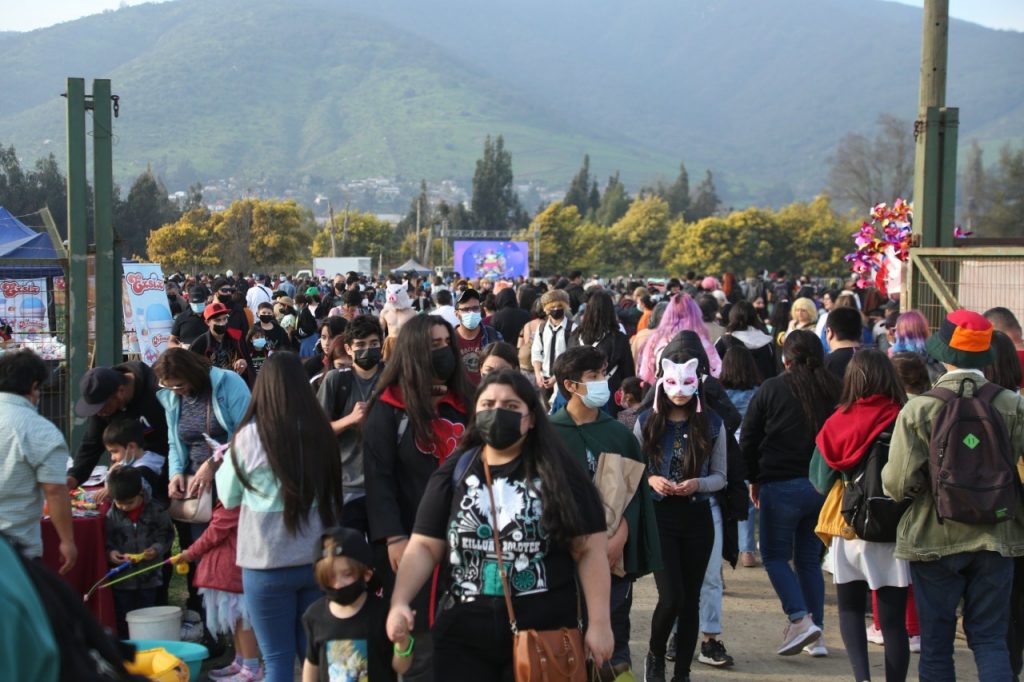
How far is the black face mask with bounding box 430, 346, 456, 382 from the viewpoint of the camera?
197 inches

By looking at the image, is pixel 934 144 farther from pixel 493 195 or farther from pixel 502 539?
pixel 493 195

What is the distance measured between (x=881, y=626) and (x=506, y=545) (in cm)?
278

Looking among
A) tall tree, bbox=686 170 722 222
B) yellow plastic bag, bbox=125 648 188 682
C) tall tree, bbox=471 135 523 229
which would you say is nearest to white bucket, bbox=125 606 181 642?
yellow plastic bag, bbox=125 648 188 682

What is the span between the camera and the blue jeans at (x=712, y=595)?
6500 millimetres

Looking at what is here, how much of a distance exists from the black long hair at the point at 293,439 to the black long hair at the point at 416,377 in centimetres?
27

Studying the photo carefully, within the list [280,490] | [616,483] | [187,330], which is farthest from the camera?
[187,330]

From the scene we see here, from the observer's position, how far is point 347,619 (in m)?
4.39

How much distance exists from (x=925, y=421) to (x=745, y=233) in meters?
84.7

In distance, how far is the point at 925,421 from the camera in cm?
506

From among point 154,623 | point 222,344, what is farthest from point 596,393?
point 222,344

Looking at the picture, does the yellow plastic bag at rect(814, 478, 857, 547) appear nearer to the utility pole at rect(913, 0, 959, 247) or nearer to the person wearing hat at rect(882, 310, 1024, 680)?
the person wearing hat at rect(882, 310, 1024, 680)

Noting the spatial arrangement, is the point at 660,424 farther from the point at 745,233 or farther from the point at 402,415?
the point at 745,233

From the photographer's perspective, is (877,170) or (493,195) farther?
(493,195)

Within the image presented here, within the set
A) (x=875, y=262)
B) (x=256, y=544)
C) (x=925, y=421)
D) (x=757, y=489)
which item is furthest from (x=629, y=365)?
(x=256, y=544)
